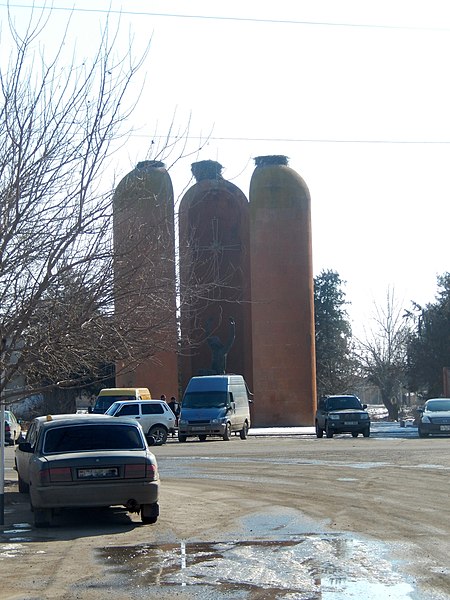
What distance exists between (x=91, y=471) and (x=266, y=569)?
3955 millimetres

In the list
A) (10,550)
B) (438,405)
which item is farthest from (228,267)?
(10,550)

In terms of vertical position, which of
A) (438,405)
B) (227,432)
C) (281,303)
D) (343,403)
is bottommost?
(227,432)

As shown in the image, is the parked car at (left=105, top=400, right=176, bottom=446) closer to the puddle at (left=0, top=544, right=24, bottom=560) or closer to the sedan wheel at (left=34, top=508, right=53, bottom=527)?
the sedan wheel at (left=34, top=508, right=53, bottom=527)

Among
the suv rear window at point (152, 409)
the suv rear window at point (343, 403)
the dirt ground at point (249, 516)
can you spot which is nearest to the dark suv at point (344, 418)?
the suv rear window at point (343, 403)

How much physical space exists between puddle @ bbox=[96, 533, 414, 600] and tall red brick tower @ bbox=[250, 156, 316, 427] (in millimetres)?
43171

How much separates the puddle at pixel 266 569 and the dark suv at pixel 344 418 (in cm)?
2558

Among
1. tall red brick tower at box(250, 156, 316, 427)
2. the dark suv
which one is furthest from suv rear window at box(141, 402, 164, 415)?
tall red brick tower at box(250, 156, 316, 427)

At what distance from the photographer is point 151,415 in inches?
1325

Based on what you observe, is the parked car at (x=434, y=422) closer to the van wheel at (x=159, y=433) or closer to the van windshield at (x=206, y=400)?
the van windshield at (x=206, y=400)

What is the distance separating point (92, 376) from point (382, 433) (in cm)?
2635

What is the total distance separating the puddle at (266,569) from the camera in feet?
29.7

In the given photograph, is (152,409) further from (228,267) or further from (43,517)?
(228,267)

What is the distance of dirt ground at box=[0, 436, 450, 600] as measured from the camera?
32.6 feet

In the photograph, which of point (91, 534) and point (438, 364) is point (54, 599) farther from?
point (438, 364)
